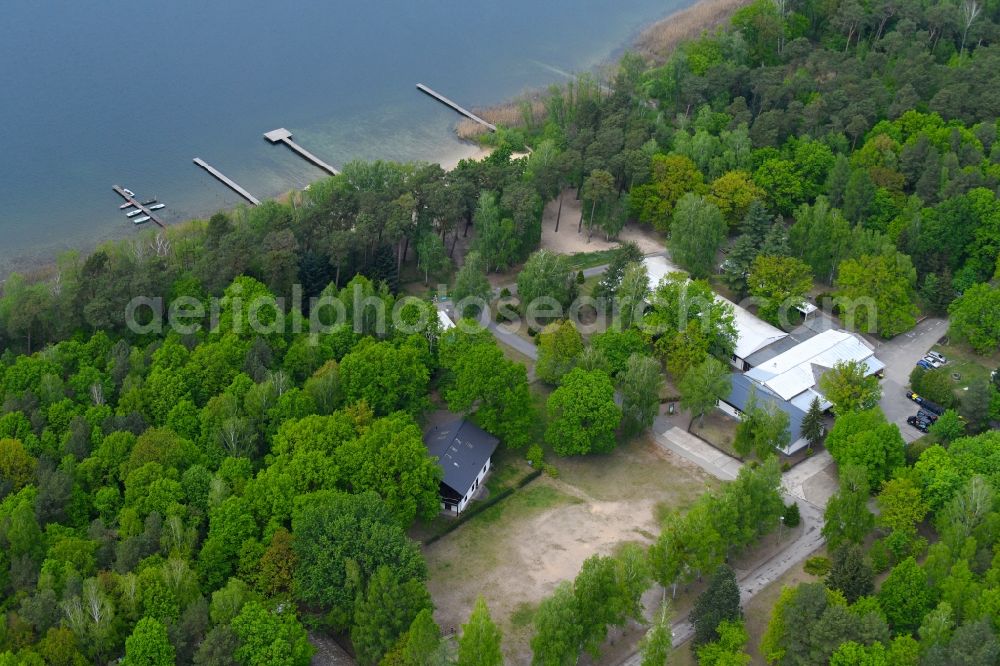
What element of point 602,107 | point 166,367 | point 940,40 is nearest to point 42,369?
point 166,367

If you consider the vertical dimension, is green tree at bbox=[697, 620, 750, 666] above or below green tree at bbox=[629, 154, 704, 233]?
below

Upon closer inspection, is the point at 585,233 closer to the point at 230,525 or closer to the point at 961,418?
the point at 961,418

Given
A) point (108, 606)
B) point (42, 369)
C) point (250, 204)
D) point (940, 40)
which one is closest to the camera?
point (108, 606)

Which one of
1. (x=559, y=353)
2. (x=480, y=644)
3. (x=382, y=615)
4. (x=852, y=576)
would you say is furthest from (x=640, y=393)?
(x=382, y=615)

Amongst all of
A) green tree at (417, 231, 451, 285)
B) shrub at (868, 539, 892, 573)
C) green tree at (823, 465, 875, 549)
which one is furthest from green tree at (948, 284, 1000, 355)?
green tree at (417, 231, 451, 285)

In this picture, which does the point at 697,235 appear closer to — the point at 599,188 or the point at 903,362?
the point at 599,188

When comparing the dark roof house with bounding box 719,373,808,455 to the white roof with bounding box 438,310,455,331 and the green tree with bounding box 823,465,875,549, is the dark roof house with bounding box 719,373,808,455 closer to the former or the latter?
the green tree with bounding box 823,465,875,549

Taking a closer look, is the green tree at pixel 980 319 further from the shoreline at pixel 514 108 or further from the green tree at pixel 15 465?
the green tree at pixel 15 465
